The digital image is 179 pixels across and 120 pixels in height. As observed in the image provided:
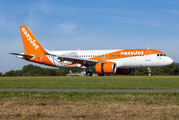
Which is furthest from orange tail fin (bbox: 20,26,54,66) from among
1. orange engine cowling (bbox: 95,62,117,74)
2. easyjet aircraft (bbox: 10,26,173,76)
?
orange engine cowling (bbox: 95,62,117,74)

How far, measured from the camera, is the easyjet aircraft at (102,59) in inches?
1340

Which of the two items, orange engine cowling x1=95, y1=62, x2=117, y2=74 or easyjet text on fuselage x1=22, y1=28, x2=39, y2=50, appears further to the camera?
easyjet text on fuselage x1=22, y1=28, x2=39, y2=50

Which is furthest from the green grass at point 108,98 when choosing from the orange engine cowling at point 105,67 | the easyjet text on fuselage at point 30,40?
the easyjet text on fuselage at point 30,40

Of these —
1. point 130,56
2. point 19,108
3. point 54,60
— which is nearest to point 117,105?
point 19,108

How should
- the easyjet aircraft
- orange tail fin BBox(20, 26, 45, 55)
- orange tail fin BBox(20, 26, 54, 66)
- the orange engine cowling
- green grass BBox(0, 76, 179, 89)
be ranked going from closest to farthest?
green grass BBox(0, 76, 179, 89)
the orange engine cowling
the easyjet aircraft
orange tail fin BBox(20, 26, 54, 66)
orange tail fin BBox(20, 26, 45, 55)

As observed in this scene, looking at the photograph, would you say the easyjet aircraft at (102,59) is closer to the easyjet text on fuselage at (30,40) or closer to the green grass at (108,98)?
the easyjet text on fuselage at (30,40)

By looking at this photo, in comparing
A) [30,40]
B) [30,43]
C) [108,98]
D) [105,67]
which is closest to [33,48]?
[30,43]

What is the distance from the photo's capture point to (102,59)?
3594 cm

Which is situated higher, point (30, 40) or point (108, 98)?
point (30, 40)

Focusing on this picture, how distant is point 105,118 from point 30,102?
14.6 feet

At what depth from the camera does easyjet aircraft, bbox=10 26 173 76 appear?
34031 millimetres

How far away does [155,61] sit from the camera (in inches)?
1340

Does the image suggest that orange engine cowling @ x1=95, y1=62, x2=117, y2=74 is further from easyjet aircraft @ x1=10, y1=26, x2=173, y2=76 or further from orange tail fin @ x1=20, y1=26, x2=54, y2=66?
orange tail fin @ x1=20, y1=26, x2=54, y2=66

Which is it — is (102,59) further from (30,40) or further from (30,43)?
(30,40)
